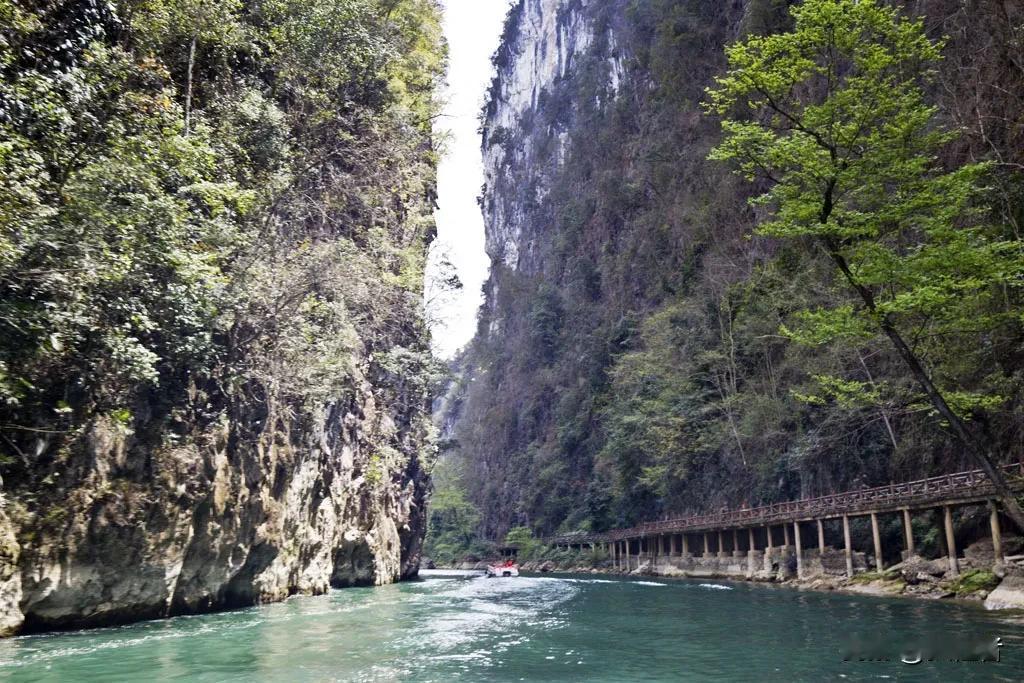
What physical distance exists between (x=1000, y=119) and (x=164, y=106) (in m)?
20.9

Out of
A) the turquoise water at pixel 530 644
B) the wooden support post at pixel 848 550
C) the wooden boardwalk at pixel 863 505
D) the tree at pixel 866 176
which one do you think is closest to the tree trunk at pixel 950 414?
the tree at pixel 866 176

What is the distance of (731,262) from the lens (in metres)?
41.2

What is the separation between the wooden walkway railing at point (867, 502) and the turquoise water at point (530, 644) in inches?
138

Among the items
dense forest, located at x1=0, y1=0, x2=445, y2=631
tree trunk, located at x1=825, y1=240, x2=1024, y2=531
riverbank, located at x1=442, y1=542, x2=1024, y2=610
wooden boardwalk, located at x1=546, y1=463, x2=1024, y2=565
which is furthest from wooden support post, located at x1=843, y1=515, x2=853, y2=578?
dense forest, located at x1=0, y1=0, x2=445, y2=631

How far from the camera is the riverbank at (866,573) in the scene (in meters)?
17.0

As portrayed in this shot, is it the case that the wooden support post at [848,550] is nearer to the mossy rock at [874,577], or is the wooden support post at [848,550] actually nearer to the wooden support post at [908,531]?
the mossy rock at [874,577]

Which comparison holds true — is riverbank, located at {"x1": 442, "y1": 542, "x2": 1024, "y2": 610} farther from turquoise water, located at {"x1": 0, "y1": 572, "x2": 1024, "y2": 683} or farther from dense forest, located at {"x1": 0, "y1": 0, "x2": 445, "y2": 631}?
dense forest, located at {"x1": 0, "y1": 0, "x2": 445, "y2": 631}

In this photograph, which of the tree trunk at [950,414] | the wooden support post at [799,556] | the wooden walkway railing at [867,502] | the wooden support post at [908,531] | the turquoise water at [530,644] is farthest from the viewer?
the wooden support post at [799,556]

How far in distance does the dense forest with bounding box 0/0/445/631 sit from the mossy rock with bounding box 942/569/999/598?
1738 cm

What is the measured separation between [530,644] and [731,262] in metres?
31.9

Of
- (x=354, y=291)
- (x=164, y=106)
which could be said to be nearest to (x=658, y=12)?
(x=354, y=291)

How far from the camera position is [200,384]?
17.0 m

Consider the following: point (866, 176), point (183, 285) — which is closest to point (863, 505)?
point (866, 176)

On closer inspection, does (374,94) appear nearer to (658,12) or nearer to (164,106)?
(164,106)
